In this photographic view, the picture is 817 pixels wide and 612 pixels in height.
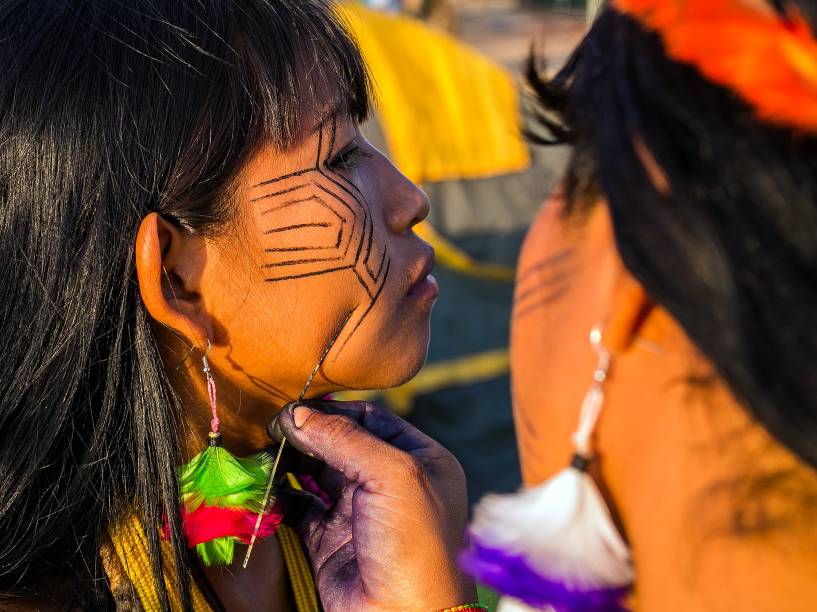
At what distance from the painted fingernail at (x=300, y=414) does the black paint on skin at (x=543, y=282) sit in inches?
23.4

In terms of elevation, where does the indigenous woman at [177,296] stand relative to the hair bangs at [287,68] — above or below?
below

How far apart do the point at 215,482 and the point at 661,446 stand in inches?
33.3

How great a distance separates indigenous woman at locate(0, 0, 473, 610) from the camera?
1.25m

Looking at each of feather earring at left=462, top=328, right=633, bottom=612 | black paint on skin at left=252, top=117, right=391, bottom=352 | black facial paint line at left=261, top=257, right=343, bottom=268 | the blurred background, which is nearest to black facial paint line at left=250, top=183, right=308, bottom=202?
black paint on skin at left=252, top=117, right=391, bottom=352

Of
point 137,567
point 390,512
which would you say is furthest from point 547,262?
point 137,567

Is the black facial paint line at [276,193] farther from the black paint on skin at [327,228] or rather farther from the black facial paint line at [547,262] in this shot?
the black facial paint line at [547,262]

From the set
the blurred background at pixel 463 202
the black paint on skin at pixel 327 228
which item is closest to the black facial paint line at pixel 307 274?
the black paint on skin at pixel 327 228

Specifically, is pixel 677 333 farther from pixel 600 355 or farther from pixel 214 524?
pixel 214 524

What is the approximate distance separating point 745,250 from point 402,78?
3.69m

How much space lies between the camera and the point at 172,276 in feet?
4.39

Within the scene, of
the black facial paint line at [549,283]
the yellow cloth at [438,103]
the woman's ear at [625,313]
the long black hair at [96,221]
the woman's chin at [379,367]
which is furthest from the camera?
the yellow cloth at [438,103]

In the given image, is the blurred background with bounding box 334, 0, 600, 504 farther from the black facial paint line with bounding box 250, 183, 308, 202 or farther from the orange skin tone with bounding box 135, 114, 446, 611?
the black facial paint line with bounding box 250, 183, 308, 202

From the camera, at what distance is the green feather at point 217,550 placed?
141 cm

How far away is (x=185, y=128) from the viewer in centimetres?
128
